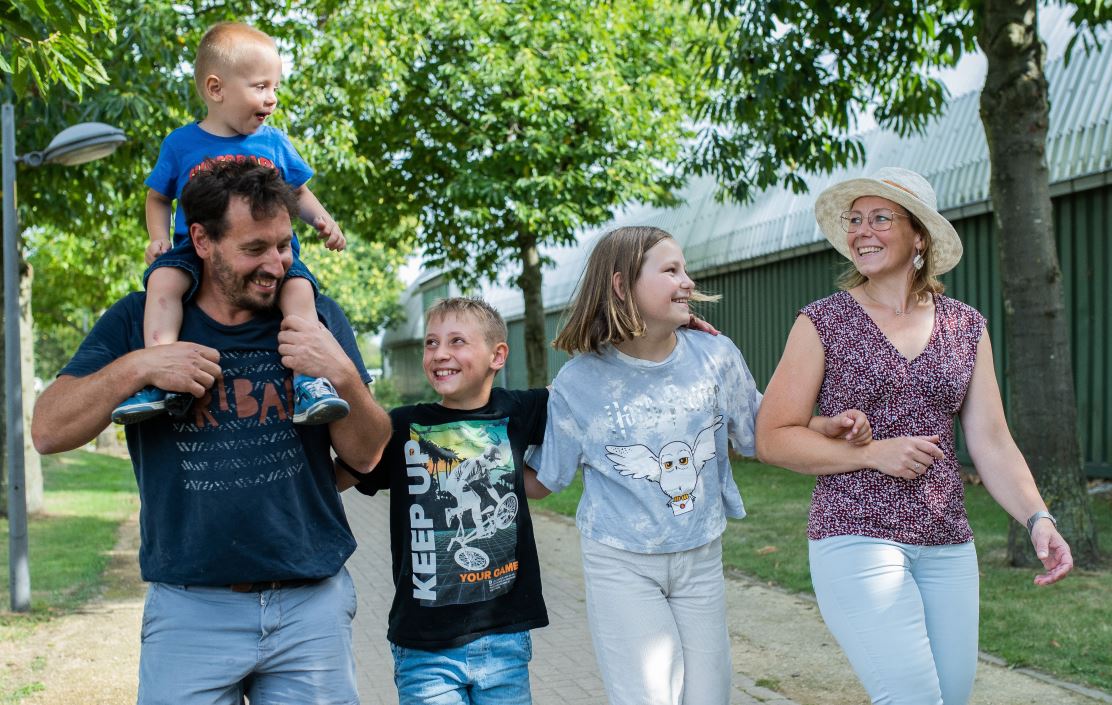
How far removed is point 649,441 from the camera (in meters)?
3.44

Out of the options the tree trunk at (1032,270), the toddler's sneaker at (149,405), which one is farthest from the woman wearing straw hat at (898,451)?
the tree trunk at (1032,270)

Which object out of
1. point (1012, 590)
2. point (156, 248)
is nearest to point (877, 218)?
point (156, 248)

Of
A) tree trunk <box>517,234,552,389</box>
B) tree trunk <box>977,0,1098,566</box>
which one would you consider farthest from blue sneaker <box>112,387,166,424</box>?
tree trunk <box>517,234,552,389</box>

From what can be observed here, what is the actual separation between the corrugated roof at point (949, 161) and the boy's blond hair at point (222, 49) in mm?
3259

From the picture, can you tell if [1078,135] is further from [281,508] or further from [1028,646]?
[281,508]

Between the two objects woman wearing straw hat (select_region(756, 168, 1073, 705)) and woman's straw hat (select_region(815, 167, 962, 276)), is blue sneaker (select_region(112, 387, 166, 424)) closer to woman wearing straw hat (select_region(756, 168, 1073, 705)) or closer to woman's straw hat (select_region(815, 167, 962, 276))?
woman wearing straw hat (select_region(756, 168, 1073, 705))

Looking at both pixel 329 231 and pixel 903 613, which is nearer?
pixel 903 613

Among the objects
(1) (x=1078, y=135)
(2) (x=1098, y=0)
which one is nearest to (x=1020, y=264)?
(2) (x=1098, y=0)

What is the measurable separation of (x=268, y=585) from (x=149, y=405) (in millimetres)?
514

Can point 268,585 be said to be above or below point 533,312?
below

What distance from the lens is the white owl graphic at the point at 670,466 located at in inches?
134

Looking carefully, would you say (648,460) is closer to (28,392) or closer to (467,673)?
(467,673)

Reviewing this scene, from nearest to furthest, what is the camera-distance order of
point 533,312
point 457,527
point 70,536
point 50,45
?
point 457,527, point 50,45, point 70,536, point 533,312

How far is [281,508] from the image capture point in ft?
8.78
